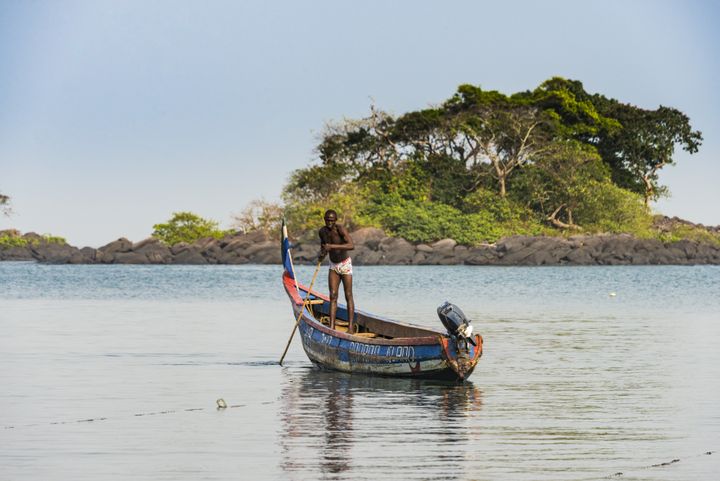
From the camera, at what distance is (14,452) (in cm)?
1342

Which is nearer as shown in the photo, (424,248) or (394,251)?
(394,251)

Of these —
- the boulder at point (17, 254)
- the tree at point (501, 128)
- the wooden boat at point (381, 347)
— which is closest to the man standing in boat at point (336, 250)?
the wooden boat at point (381, 347)

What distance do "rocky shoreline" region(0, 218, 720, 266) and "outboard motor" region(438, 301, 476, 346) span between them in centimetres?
5763

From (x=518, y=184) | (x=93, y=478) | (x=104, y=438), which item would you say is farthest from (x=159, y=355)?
(x=518, y=184)

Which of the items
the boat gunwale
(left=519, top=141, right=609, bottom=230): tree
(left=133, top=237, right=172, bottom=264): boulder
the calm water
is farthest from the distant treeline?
the boat gunwale

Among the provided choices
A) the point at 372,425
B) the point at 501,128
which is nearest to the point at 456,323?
the point at 372,425

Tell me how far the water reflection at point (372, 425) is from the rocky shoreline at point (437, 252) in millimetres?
55907

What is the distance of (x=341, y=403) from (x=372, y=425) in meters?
2.09

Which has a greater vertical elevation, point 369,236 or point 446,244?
point 369,236

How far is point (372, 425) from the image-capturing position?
15.2 meters

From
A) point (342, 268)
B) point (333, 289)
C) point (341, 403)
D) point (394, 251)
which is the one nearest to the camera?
point (341, 403)

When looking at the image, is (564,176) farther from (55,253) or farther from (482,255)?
(55,253)

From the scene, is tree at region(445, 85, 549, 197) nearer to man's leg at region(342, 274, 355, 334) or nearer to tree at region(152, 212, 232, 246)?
tree at region(152, 212, 232, 246)

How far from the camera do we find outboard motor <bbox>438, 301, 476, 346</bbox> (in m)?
18.1
